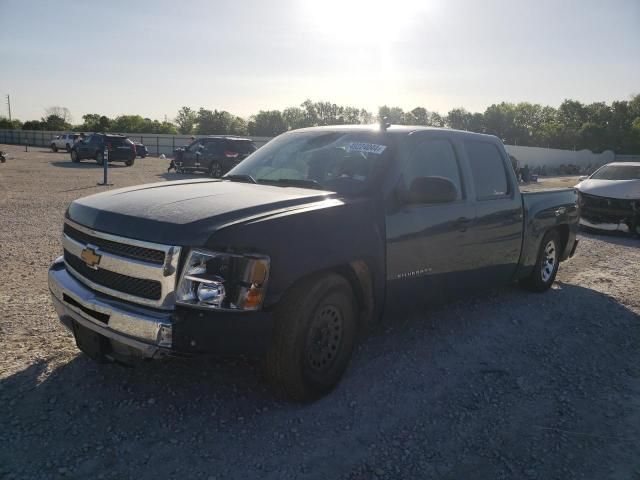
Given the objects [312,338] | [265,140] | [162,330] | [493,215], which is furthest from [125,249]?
[265,140]

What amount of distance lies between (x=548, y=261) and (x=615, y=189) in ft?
20.8

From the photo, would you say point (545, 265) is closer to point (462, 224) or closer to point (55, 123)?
point (462, 224)

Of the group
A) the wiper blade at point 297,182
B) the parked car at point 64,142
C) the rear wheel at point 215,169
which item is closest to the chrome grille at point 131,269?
the wiper blade at point 297,182

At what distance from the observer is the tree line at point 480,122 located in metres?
76.0

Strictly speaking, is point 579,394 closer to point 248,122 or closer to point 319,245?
point 319,245

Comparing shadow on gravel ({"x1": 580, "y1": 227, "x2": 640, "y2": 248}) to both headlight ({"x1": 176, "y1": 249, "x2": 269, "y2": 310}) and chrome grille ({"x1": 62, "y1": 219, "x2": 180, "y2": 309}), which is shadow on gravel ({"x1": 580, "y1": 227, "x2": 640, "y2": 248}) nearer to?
headlight ({"x1": 176, "y1": 249, "x2": 269, "y2": 310})

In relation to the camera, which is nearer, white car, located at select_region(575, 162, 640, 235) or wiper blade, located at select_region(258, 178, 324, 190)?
wiper blade, located at select_region(258, 178, 324, 190)

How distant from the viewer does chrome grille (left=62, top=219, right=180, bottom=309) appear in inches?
106

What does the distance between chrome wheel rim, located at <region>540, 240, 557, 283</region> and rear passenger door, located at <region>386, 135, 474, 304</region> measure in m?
2.11

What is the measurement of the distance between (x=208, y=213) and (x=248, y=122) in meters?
91.1

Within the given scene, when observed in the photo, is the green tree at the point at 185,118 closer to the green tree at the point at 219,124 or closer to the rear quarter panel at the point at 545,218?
the green tree at the point at 219,124

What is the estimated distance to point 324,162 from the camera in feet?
13.3

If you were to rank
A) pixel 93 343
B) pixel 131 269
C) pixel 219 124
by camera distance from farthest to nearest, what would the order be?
pixel 219 124 < pixel 93 343 < pixel 131 269

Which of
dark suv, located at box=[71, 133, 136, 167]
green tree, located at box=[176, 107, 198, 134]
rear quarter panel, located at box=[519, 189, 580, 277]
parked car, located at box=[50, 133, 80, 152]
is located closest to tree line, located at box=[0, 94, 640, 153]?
green tree, located at box=[176, 107, 198, 134]
